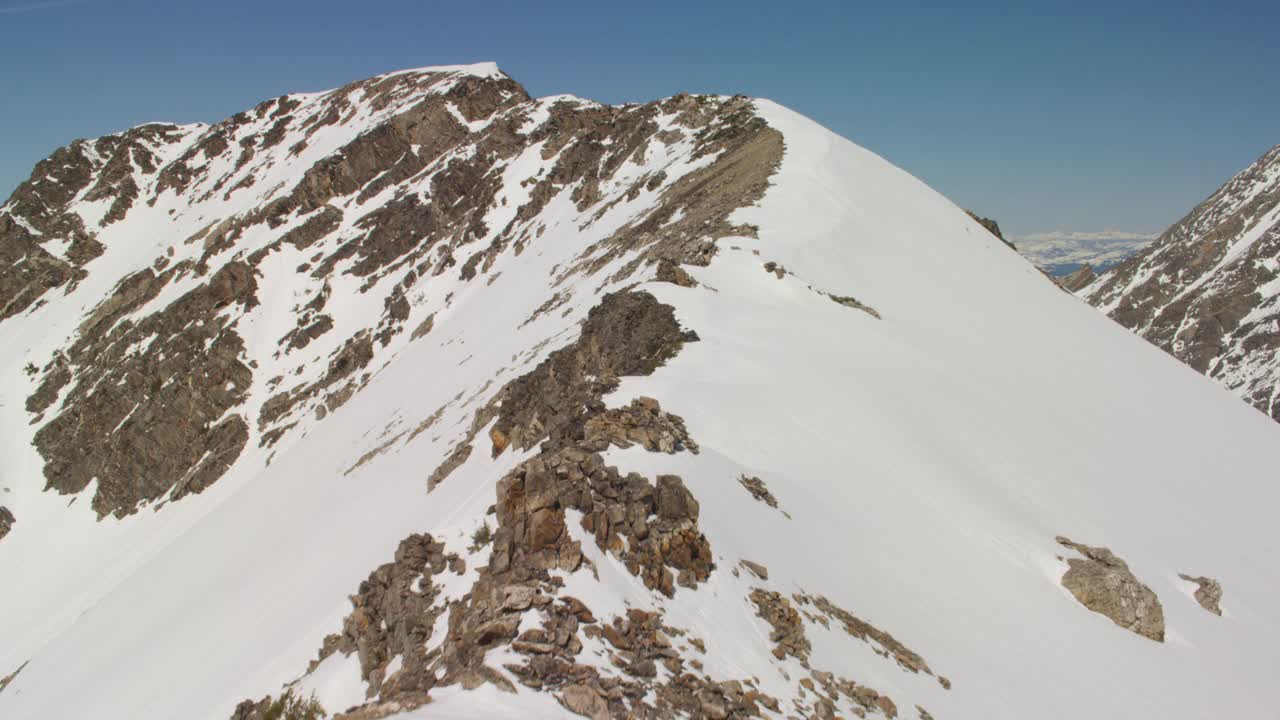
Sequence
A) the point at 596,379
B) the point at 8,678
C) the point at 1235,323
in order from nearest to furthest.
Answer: the point at 596,379 < the point at 8,678 < the point at 1235,323

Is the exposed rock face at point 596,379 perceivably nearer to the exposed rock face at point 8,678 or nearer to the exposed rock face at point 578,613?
the exposed rock face at point 578,613

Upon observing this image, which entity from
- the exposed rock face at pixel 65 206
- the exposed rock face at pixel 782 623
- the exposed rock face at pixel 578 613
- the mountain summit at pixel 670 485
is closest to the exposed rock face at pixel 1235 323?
the mountain summit at pixel 670 485

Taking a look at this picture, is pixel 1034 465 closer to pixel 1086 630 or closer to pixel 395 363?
pixel 1086 630

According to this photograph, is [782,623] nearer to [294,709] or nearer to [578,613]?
[578,613]

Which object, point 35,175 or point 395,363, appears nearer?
point 395,363

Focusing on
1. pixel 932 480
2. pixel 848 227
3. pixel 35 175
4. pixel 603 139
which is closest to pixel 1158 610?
pixel 932 480

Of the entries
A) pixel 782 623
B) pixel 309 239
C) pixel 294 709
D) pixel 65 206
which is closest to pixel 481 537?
pixel 294 709
